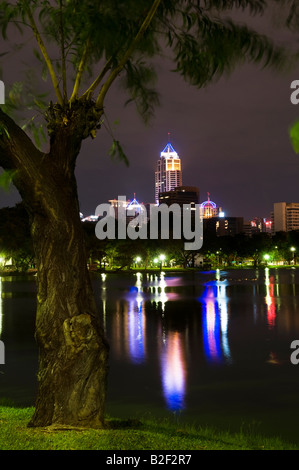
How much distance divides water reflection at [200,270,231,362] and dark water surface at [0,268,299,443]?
3 cm

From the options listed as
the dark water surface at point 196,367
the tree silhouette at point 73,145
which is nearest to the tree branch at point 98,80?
the tree silhouette at point 73,145

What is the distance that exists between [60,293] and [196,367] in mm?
6345

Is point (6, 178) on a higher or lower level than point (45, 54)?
lower

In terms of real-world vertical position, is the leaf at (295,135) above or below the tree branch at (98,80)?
below

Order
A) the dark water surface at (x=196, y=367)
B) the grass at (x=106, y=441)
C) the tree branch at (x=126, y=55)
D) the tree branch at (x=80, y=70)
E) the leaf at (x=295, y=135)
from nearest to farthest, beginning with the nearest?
the leaf at (x=295, y=135), the grass at (x=106, y=441), the tree branch at (x=126, y=55), the tree branch at (x=80, y=70), the dark water surface at (x=196, y=367)

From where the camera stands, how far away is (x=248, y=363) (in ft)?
41.3

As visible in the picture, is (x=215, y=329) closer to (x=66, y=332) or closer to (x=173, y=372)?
(x=173, y=372)

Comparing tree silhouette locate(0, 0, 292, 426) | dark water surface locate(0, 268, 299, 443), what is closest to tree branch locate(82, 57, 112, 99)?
tree silhouette locate(0, 0, 292, 426)

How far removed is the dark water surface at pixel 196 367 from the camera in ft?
29.5

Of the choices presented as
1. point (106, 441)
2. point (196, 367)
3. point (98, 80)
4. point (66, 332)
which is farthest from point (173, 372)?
point (98, 80)

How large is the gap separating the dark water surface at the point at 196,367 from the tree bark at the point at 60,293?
8.63ft

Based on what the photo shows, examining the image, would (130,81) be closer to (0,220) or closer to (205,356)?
A: (205,356)

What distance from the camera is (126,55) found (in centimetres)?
737

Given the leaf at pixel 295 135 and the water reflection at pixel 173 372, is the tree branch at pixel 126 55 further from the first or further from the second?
the water reflection at pixel 173 372
